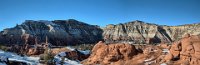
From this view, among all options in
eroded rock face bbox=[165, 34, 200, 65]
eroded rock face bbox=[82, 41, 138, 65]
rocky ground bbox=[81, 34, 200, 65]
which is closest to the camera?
eroded rock face bbox=[165, 34, 200, 65]

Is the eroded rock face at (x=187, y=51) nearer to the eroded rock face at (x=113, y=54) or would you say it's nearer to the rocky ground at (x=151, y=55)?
the rocky ground at (x=151, y=55)

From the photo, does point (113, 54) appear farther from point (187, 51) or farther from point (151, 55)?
point (187, 51)

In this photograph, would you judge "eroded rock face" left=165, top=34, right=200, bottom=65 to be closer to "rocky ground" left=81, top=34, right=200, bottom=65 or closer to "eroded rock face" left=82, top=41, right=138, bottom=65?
"rocky ground" left=81, top=34, right=200, bottom=65

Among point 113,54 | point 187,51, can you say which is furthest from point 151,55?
point 187,51

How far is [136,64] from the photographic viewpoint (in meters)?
100

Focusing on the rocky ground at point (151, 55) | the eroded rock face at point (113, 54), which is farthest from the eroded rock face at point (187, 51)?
the eroded rock face at point (113, 54)

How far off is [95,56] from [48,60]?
105 ft

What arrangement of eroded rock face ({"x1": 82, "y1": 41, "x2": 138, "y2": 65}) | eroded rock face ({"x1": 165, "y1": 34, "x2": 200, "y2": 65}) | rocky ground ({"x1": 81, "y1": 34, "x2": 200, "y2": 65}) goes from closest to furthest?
eroded rock face ({"x1": 165, "y1": 34, "x2": 200, "y2": 65})
rocky ground ({"x1": 81, "y1": 34, "x2": 200, "y2": 65})
eroded rock face ({"x1": 82, "y1": 41, "x2": 138, "y2": 65})

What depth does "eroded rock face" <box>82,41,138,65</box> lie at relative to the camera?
110 metres

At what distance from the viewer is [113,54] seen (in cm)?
11088

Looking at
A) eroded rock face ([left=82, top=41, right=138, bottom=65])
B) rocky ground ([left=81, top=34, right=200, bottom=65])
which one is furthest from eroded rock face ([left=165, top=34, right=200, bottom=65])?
eroded rock face ([left=82, top=41, right=138, bottom=65])

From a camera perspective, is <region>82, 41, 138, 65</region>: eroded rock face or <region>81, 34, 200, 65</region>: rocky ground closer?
<region>81, 34, 200, 65</region>: rocky ground

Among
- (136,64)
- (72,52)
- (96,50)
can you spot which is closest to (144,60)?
(136,64)

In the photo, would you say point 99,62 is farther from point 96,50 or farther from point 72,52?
point 72,52
